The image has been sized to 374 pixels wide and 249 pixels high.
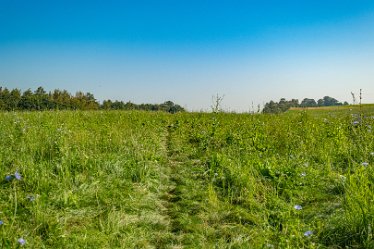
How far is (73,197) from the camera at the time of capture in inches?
179

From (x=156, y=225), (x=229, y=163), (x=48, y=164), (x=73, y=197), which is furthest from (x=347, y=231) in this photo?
(x=48, y=164)

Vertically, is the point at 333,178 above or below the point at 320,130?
below

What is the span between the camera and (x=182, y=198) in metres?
5.04

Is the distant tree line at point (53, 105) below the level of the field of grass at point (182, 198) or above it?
above

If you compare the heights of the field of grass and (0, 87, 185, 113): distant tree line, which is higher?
(0, 87, 185, 113): distant tree line

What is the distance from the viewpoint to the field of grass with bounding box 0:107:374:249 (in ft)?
11.7

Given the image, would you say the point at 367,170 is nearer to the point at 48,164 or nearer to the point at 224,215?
the point at 224,215

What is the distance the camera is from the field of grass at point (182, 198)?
3557mm

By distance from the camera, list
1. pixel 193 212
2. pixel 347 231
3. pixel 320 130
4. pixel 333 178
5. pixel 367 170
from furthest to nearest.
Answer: pixel 320 130 < pixel 333 178 < pixel 367 170 < pixel 193 212 < pixel 347 231

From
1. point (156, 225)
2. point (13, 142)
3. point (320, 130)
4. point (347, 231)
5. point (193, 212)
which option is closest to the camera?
point (347, 231)

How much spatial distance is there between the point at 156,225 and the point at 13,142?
15.8ft

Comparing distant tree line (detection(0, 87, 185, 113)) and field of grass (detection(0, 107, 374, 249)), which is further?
distant tree line (detection(0, 87, 185, 113))

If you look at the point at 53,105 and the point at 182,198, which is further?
the point at 53,105

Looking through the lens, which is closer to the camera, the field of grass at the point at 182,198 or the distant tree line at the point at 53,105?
the field of grass at the point at 182,198
